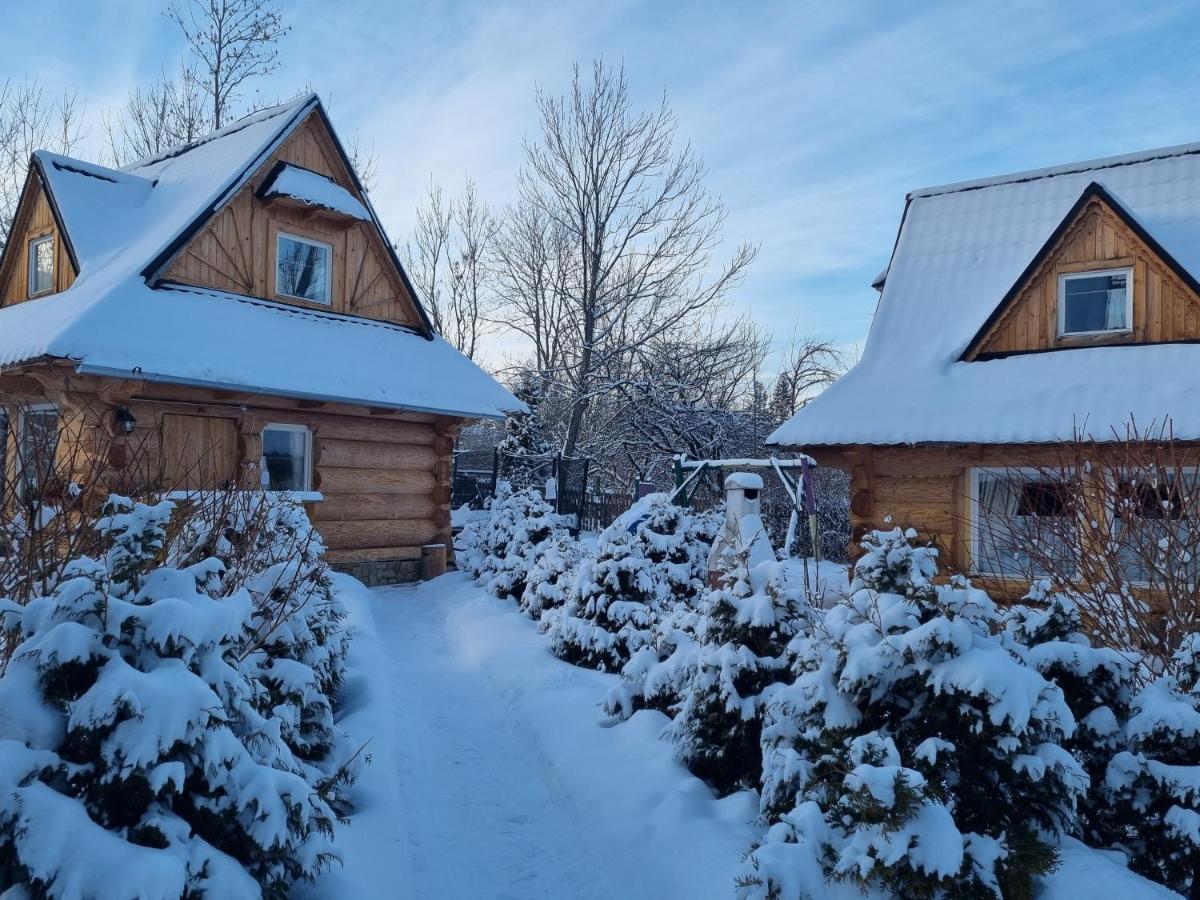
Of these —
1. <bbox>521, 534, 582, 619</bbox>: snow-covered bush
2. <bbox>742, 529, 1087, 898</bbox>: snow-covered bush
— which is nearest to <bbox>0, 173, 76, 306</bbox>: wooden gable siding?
<bbox>521, 534, 582, 619</bbox>: snow-covered bush

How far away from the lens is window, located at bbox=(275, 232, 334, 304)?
12180 millimetres

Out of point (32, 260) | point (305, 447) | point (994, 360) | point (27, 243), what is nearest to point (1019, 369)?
point (994, 360)

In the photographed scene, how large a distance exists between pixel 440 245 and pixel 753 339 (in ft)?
48.8

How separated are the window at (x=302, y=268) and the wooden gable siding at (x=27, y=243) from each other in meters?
2.98

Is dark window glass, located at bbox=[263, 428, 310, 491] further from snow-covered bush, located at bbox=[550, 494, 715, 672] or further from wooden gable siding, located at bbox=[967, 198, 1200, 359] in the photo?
wooden gable siding, located at bbox=[967, 198, 1200, 359]

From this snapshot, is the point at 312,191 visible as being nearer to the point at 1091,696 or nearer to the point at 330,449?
the point at 330,449

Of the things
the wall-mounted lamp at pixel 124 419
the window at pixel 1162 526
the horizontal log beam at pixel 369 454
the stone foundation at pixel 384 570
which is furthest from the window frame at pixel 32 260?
the window at pixel 1162 526

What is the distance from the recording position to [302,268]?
12.5 metres

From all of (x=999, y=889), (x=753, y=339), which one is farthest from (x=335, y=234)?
(x=753, y=339)

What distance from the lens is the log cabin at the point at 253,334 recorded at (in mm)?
9328

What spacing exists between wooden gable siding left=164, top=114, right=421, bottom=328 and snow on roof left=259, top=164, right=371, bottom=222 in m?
0.21

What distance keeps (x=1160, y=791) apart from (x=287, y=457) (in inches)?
431

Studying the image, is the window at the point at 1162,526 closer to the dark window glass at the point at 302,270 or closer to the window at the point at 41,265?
the dark window glass at the point at 302,270

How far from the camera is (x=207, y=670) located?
269 cm
